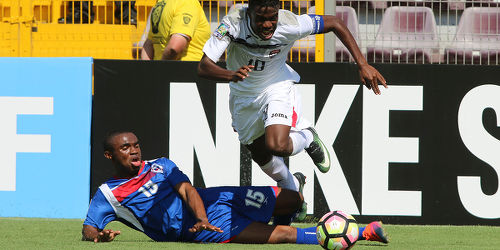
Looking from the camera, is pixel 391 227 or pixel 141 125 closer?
pixel 391 227

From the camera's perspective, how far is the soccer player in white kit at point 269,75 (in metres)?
6.11

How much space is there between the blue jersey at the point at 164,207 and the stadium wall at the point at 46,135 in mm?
2378

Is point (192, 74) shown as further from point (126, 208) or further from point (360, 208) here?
point (126, 208)

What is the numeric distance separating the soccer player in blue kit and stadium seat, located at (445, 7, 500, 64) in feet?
11.2

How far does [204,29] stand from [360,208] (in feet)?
7.42

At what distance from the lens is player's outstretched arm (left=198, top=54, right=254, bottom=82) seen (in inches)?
222

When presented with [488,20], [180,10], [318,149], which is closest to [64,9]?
[180,10]

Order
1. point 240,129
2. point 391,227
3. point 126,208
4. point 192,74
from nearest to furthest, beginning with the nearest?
point 126,208, point 240,129, point 391,227, point 192,74

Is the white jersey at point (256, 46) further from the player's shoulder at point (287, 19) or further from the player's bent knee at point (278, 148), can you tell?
the player's bent knee at point (278, 148)

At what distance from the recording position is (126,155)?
5.95m

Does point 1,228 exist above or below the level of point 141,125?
below

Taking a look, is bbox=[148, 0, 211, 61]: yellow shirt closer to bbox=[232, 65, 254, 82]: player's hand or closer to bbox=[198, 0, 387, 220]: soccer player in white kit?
bbox=[198, 0, 387, 220]: soccer player in white kit

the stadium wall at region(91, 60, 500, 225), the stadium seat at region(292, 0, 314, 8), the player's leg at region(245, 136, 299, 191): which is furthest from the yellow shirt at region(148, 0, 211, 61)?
the player's leg at region(245, 136, 299, 191)

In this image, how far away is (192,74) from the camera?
326 inches
